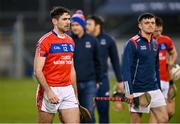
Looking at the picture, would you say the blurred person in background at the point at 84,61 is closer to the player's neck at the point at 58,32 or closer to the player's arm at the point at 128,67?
the player's arm at the point at 128,67

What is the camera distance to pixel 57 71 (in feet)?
37.6

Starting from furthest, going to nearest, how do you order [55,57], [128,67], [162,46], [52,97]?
[162,46] → [128,67] → [55,57] → [52,97]

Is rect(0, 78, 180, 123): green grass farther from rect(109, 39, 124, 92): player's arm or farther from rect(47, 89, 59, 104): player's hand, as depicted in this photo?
rect(47, 89, 59, 104): player's hand

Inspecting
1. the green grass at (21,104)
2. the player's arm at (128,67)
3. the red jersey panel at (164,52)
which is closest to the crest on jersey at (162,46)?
the red jersey panel at (164,52)

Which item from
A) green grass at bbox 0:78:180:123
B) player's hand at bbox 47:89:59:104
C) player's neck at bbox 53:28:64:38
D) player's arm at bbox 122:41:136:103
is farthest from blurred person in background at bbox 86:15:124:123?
player's hand at bbox 47:89:59:104

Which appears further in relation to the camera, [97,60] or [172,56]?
[172,56]

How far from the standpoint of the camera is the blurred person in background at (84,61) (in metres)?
14.4

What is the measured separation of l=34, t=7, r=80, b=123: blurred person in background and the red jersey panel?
371 cm

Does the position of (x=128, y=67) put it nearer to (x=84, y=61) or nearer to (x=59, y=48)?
(x=59, y=48)

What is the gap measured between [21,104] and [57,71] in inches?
535

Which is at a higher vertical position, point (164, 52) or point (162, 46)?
point (162, 46)

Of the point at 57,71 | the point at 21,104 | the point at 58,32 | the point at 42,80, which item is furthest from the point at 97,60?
the point at 21,104

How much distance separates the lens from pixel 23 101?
85.1 ft

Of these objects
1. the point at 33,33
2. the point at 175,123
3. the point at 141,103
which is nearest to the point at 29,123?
the point at 175,123
